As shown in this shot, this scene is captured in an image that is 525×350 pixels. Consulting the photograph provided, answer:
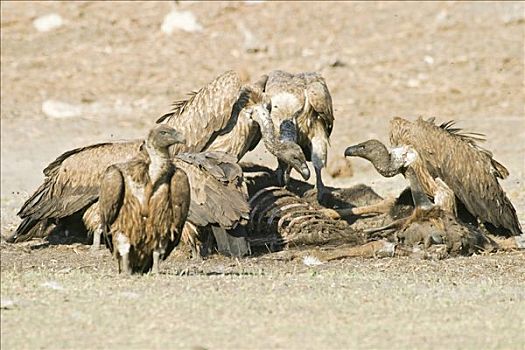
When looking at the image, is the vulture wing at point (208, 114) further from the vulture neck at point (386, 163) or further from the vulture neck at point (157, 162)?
the vulture neck at point (157, 162)

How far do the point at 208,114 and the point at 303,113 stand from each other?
45.3 inches

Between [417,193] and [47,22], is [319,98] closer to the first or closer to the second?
[417,193]

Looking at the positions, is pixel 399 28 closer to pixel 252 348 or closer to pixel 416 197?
pixel 416 197

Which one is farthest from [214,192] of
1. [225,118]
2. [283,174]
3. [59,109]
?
[59,109]

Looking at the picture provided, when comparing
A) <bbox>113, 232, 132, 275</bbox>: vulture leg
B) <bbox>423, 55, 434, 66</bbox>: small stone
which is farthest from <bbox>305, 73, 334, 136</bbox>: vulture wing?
<bbox>423, 55, 434, 66</bbox>: small stone

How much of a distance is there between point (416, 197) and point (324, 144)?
214 centimetres

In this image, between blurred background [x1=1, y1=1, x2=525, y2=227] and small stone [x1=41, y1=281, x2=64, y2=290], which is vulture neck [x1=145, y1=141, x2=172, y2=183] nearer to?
small stone [x1=41, y1=281, x2=64, y2=290]

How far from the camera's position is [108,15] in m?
26.1

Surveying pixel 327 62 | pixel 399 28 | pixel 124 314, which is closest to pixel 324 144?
pixel 124 314

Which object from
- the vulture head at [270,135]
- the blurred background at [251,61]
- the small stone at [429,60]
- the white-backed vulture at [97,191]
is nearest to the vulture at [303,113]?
the vulture head at [270,135]

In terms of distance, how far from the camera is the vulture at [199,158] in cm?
997

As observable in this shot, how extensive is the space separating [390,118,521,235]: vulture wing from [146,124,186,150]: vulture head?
3.68 metres

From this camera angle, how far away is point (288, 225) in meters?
10.5

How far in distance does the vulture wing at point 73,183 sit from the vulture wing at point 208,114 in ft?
3.66
